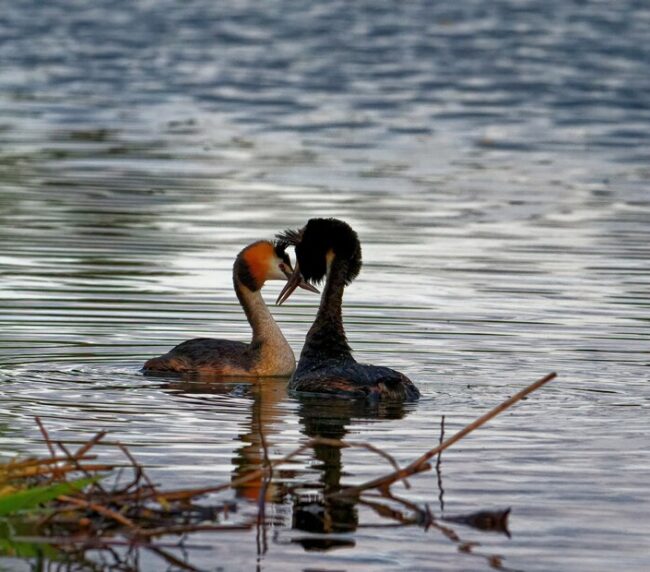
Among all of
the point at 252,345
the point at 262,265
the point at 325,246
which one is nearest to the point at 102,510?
the point at 325,246

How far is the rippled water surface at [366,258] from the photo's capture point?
965cm

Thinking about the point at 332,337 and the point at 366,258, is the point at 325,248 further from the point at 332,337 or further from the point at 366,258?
the point at 366,258

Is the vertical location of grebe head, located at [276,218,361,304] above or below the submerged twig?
above

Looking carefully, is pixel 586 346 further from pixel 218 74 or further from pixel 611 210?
pixel 218 74

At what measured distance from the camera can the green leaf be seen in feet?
26.4

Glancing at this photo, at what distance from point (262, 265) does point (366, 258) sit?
3.57 m

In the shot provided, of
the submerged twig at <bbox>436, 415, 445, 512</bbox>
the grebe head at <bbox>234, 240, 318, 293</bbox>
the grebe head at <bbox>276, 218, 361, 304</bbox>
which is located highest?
the grebe head at <bbox>276, 218, 361, 304</bbox>

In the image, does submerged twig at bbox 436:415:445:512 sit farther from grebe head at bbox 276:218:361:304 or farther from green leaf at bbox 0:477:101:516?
grebe head at bbox 276:218:361:304

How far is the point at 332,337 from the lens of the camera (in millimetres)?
13188

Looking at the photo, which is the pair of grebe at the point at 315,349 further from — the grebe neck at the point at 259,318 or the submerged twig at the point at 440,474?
the submerged twig at the point at 440,474

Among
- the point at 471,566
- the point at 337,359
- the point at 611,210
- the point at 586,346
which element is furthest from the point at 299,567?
the point at 611,210

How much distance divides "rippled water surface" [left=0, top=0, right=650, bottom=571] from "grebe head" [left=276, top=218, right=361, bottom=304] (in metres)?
0.80

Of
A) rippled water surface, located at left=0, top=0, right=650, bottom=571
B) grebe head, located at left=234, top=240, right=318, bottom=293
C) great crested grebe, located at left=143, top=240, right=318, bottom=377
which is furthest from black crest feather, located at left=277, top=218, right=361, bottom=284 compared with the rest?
grebe head, located at left=234, top=240, right=318, bottom=293

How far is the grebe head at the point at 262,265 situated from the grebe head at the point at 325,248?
3.35 ft
